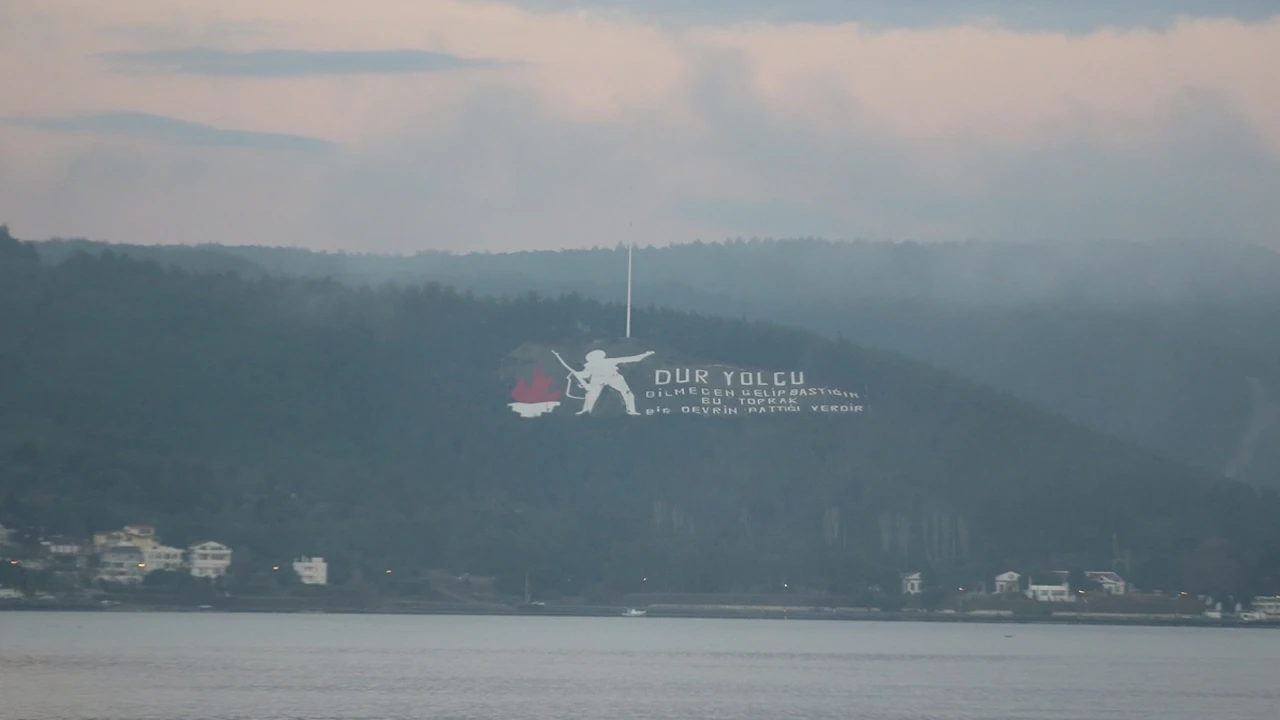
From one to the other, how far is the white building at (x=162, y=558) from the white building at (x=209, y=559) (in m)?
0.95

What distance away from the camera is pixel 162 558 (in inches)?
5920

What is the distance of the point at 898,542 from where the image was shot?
172500 mm

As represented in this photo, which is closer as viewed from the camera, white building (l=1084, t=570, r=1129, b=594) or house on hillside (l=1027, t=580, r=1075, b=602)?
house on hillside (l=1027, t=580, r=1075, b=602)

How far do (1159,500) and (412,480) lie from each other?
237 ft

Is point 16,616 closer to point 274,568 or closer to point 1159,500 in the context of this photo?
point 274,568

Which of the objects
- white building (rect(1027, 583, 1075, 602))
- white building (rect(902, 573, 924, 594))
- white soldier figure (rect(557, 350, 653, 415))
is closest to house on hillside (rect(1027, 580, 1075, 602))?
white building (rect(1027, 583, 1075, 602))

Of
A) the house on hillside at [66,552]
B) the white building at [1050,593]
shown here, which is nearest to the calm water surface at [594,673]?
the house on hillside at [66,552]

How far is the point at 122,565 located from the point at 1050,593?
3014 inches

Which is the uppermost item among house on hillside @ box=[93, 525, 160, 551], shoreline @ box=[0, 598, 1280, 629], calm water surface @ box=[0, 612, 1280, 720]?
house on hillside @ box=[93, 525, 160, 551]

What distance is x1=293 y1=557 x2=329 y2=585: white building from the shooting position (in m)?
151

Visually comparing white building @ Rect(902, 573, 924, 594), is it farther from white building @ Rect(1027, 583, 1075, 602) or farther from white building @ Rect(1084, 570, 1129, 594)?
white building @ Rect(1084, 570, 1129, 594)

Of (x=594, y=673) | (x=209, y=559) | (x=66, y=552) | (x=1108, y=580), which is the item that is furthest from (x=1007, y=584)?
(x=594, y=673)

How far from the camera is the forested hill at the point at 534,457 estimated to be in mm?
160750

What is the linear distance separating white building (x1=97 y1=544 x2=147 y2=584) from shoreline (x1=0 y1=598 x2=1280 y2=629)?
369cm
